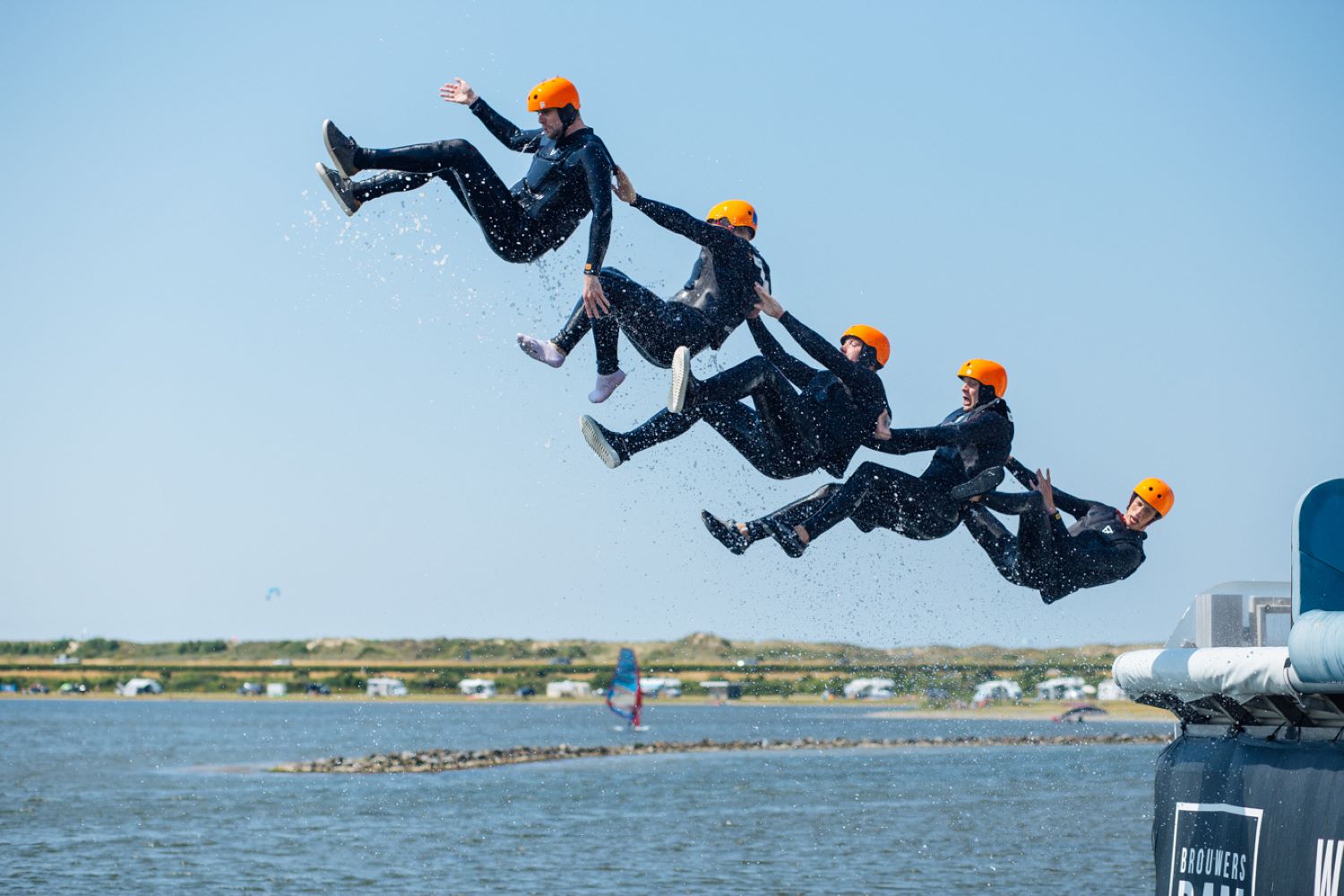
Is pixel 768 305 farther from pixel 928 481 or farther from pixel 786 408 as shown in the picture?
pixel 928 481

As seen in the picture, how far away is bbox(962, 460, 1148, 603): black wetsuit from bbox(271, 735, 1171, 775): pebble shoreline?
278 feet

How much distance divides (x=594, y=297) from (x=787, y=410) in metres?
2.32

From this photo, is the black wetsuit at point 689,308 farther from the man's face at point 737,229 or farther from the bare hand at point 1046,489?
the bare hand at point 1046,489

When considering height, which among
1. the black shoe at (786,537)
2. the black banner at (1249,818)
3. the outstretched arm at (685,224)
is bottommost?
the black banner at (1249,818)

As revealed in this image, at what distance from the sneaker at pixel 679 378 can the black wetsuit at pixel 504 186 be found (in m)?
1.10

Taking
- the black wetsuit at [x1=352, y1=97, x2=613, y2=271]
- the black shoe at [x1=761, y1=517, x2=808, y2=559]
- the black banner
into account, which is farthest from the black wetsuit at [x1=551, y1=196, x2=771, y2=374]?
the black banner

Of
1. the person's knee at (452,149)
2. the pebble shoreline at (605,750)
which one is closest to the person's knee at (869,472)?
the person's knee at (452,149)

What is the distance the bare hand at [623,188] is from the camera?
1355 centimetres

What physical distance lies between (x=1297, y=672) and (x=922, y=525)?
14.3ft

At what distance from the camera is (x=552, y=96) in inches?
538

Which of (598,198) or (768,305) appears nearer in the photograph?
(598,198)

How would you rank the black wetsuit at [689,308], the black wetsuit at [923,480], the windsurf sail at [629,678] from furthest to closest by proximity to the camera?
the windsurf sail at [629,678]
the black wetsuit at [923,480]
the black wetsuit at [689,308]

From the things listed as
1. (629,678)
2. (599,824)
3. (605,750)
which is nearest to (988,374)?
(599,824)

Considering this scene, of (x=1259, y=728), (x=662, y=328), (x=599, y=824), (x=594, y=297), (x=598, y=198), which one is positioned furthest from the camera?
(x=599, y=824)
